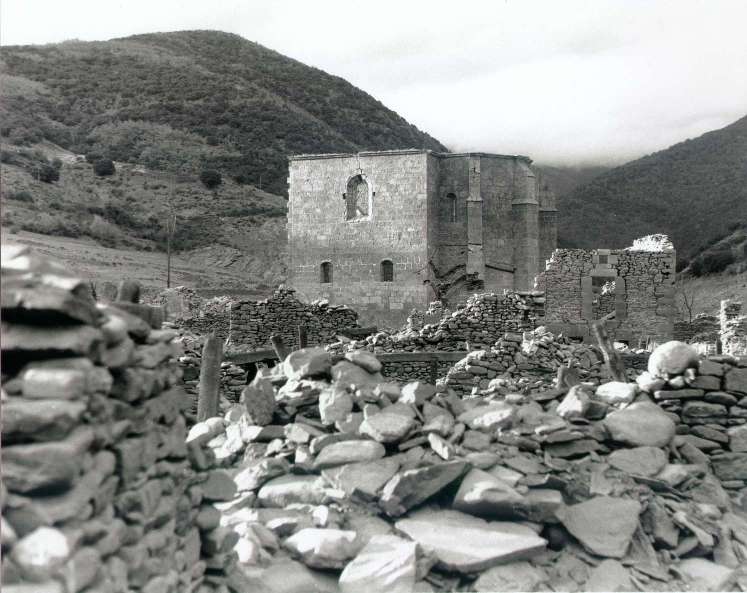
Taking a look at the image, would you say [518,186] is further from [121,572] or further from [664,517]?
[121,572]

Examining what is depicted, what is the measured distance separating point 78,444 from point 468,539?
11.1ft

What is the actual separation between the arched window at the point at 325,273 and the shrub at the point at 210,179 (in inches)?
985

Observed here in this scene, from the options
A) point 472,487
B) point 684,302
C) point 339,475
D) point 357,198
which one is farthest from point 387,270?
point 472,487

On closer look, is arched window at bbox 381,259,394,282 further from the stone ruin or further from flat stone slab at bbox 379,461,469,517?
flat stone slab at bbox 379,461,469,517

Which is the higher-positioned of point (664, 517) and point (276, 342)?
point (276, 342)

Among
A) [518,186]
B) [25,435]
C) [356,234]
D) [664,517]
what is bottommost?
[664,517]

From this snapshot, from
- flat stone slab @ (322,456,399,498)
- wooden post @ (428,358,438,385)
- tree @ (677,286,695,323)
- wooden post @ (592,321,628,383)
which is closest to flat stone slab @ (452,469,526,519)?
flat stone slab @ (322,456,399,498)

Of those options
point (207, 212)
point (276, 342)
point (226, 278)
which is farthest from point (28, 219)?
point (276, 342)

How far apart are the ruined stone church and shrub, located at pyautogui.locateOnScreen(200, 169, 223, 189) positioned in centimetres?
2323

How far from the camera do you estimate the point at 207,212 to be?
56.3m

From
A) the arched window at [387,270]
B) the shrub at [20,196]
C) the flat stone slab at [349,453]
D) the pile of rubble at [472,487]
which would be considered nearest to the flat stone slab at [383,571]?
the pile of rubble at [472,487]

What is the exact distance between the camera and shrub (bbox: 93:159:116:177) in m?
56.8

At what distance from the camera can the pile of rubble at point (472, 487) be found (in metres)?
5.72

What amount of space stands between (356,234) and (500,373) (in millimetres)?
26261
